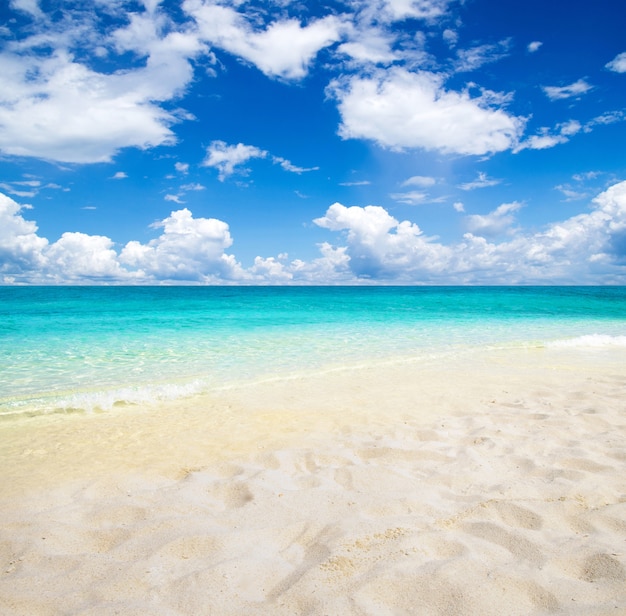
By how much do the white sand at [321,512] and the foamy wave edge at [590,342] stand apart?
26.3 ft

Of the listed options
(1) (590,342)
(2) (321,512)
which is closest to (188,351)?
(2) (321,512)

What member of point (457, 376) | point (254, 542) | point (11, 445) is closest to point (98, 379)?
point (11, 445)

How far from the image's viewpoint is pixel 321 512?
3.72 m

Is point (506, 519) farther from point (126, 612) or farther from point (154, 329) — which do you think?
point (154, 329)

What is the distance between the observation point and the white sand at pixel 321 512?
2.70 metres

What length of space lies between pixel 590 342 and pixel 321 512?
15.0m

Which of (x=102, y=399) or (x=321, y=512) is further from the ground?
(x=321, y=512)

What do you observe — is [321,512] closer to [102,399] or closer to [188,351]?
[102,399]

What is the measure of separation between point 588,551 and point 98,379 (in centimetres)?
971

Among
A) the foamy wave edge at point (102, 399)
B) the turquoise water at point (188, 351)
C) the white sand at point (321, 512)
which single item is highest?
the white sand at point (321, 512)

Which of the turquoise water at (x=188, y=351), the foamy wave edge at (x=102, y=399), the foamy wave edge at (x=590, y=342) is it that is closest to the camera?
the foamy wave edge at (x=102, y=399)

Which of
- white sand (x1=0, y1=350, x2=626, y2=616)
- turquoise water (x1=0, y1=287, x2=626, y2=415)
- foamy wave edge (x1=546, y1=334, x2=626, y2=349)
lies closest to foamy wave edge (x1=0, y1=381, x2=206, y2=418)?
turquoise water (x1=0, y1=287, x2=626, y2=415)

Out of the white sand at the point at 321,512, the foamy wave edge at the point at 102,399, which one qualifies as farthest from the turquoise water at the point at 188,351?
the white sand at the point at 321,512

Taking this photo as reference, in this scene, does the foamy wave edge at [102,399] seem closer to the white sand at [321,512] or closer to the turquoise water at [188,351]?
the turquoise water at [188,351]
